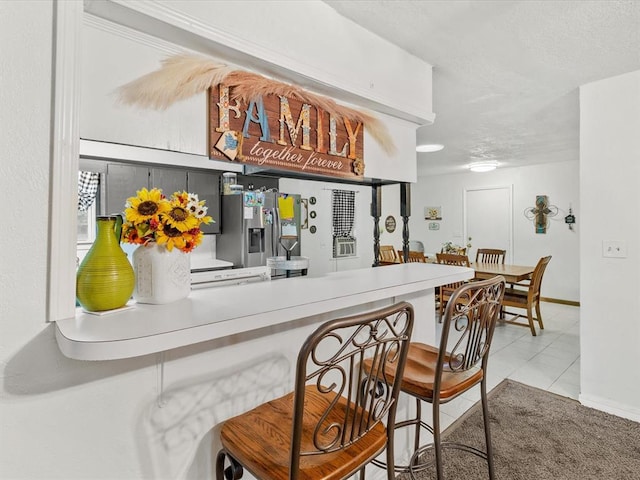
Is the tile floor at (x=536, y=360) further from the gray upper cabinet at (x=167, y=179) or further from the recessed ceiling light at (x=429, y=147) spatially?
the recessed ceiling light at (x=429, y=147)

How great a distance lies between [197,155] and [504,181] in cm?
622

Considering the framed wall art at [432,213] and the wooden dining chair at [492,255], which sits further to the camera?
the framed wall art at [432,213]

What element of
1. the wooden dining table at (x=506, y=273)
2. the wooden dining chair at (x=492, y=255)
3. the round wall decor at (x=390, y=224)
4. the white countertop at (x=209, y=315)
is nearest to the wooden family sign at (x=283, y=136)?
the white countertop at (x=209, y=315)

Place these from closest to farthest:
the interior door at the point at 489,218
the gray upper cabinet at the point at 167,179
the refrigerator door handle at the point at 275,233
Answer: the gray upper cabinet at the point at 167,179 → the refrigerator door handle at the point at 275,233 → the interior door at the point at 489,218

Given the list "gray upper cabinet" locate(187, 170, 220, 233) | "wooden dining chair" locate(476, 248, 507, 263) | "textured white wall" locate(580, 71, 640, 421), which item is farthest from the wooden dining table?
"gray upper cabinet" locate(187, 170, 220, 233)

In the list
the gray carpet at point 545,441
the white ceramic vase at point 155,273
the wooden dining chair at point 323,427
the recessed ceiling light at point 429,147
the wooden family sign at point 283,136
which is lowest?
the gray carpet at point 545,441

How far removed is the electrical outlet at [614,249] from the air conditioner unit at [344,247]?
3.63m

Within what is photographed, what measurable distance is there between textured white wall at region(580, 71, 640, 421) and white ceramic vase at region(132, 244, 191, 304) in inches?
108

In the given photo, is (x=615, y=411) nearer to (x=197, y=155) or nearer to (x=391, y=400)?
(x=391, y=400)

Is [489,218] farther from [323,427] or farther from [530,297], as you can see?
[323,427]

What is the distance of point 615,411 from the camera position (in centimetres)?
236

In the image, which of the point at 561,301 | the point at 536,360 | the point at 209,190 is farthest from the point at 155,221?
the point at 561,301

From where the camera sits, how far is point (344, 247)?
573cm

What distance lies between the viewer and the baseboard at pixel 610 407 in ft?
7.52
